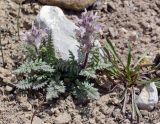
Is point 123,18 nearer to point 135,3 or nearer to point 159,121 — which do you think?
point 135,3

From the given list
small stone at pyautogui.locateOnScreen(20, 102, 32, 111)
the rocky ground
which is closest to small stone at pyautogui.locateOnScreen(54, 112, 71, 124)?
the rocky ground

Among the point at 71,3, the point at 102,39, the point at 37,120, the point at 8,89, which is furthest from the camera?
the point at 71,3

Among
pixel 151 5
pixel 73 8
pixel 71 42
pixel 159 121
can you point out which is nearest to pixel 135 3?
pixel 151 5

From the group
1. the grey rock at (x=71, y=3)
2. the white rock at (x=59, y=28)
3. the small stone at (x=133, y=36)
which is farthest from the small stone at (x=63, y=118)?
the grey rock at (x=71, y=3)

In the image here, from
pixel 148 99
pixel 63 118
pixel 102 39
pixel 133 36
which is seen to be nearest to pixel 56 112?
pixel 63 118

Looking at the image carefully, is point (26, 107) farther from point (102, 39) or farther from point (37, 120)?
point (102, 39)

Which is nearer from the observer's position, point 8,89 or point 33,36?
point 33,36

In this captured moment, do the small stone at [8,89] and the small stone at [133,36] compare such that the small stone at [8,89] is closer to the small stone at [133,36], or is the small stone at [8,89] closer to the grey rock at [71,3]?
the grey rock at [71,3]
